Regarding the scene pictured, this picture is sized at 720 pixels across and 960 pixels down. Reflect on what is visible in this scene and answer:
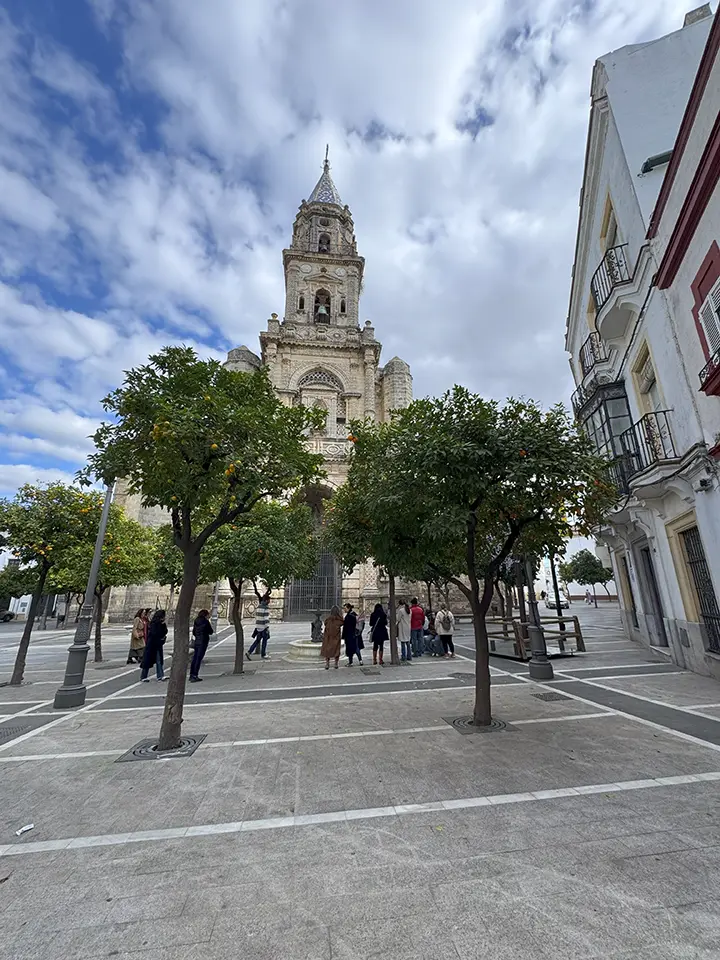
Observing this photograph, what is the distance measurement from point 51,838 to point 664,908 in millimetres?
4484

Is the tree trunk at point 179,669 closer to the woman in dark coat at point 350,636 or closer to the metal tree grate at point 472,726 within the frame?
the metal tree grate at point 472,726

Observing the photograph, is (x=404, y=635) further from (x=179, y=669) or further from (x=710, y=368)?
(x=710, y=368)

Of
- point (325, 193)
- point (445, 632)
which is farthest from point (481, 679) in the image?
point (325, 193)

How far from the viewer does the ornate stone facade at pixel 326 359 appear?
3219 centimetres

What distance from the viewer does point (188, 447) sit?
5762 mm

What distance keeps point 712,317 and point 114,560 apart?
1813 cm

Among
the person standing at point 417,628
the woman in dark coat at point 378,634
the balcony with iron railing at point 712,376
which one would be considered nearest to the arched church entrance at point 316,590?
the person standing at point 417,628

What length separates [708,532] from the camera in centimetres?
847

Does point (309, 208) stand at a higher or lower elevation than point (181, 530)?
higher

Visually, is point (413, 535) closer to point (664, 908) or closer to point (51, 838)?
point (664, 908)

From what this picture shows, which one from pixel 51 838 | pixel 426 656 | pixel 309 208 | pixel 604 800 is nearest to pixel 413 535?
pixel 604 800

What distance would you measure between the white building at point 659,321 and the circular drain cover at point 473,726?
221 inches

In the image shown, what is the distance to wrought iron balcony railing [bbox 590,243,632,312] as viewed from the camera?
10930mm

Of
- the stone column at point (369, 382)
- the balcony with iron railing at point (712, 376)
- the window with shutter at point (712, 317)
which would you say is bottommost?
the balcony with iron railing at point (712, 376)
